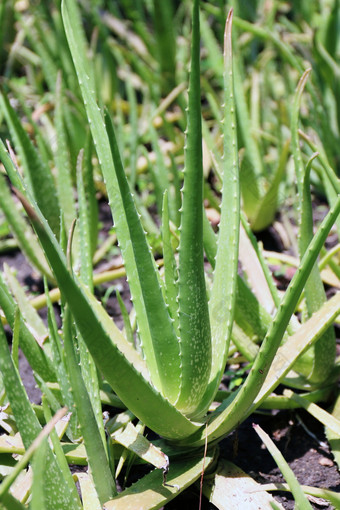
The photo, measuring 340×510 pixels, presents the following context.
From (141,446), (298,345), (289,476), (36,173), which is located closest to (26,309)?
(36,173)

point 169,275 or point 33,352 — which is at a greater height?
point 169,275

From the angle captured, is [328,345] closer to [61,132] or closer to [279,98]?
[61,132]

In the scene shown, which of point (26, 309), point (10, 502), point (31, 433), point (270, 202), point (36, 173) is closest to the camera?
point (10, 502)

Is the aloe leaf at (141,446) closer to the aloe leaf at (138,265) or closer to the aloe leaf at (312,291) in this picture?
the aloe leaf at (138,265)

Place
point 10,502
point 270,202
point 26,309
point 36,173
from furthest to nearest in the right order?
point 270,202
point 36,173
point 26,309
point 10,502

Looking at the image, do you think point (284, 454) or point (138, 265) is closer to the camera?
point (138, 265)

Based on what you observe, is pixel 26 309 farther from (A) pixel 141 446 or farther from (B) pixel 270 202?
(B) pixel 270 202

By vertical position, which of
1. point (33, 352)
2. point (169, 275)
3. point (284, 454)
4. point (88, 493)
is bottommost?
point (284, 454)

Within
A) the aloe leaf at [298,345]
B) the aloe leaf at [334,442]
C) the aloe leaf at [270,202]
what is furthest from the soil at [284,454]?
the aloe leaf at [270,202]
